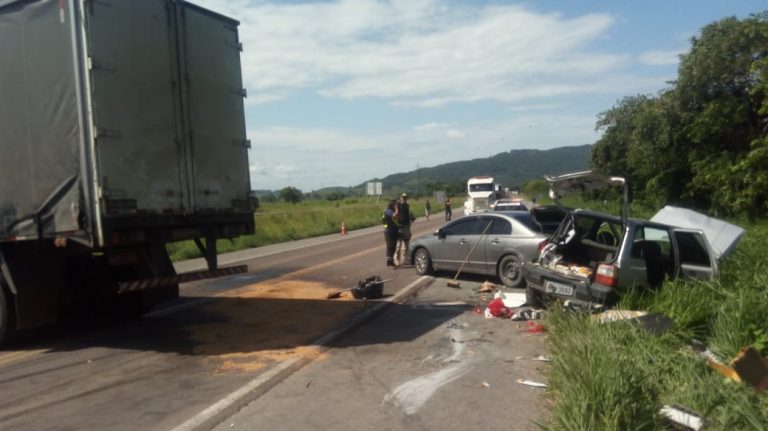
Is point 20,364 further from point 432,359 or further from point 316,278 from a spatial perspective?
point 316,278

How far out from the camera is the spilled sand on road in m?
7.08

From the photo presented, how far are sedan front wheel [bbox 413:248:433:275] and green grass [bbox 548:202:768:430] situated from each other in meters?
6.33

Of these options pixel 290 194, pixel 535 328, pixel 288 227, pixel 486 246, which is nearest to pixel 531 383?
pixel 535 328

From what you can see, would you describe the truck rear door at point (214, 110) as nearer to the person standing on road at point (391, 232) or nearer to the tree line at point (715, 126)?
the person standing on road at point (391, 232)

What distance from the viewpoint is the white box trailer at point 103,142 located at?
6.88 meters

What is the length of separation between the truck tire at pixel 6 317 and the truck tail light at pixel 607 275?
7233mm

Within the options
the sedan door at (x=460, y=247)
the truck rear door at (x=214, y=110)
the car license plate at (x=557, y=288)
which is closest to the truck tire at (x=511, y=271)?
the sedan door at (x=460, y=247)

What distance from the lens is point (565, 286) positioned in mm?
8328

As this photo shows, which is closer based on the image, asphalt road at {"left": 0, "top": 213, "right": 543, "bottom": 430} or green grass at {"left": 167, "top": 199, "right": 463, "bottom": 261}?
asphalt road at {"left": 0, "top": 213, "right": 543, "bottom": 430}

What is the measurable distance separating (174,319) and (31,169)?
3.09m

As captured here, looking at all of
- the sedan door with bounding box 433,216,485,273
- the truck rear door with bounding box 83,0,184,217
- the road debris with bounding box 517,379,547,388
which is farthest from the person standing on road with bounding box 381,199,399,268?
the road debris with bounding box 517,379,547,388

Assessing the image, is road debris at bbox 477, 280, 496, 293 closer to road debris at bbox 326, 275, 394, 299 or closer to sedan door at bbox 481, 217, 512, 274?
sedan door at bbox 481, 217, 512, 274

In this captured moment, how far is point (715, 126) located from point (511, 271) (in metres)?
16.7

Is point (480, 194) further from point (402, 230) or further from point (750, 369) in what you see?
point (750, 369)
